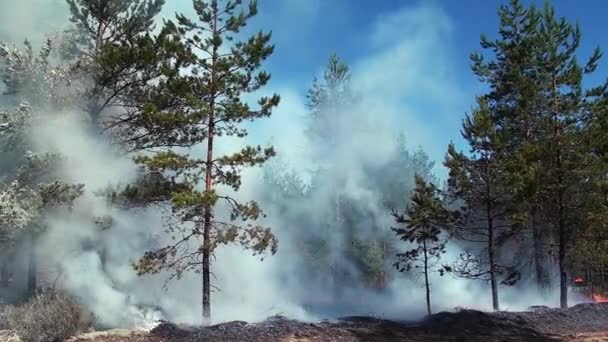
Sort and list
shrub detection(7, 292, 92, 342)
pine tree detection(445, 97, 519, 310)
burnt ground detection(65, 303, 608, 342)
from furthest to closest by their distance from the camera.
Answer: pine tree detection(445, 97, 519, 310) < shrub detection(7, 292, 92, 342) < burnt ground detection(65, 303, 608, 342)

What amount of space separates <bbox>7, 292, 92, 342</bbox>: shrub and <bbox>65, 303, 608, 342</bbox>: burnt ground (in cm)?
54

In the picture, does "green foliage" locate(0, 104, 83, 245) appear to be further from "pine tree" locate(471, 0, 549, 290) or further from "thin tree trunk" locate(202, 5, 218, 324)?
"pine tree" locate(471, 0, 549, 290)

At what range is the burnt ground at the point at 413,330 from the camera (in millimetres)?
11953

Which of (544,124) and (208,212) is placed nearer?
(208,212)

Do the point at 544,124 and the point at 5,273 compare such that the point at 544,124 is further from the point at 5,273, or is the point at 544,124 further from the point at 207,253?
the point at 5,273

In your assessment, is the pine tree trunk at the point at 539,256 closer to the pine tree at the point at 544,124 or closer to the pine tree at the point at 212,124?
the pine tree at the point at 544,124

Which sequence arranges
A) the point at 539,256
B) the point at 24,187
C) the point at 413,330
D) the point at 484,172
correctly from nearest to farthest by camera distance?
the point at 413,330 < the point at 24,187 < the point at 484,172 < the point at 539,256

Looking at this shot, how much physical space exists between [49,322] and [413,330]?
8.67m

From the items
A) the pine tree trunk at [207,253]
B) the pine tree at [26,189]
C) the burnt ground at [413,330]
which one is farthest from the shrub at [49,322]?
the pine tree trunk at [207,253]

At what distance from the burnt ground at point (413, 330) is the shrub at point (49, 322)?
0.54m

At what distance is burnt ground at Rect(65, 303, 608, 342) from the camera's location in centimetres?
1195

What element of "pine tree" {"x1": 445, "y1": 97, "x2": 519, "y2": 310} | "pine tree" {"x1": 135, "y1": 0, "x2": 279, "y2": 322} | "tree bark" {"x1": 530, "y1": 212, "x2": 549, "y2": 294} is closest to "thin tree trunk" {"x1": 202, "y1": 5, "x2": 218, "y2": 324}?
"pine tree" {"x1": 135, "y1": 0, "x2": 279, "y2": 322}

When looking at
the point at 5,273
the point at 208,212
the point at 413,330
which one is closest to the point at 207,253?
the point at 208,212

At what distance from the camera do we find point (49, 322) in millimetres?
12102
